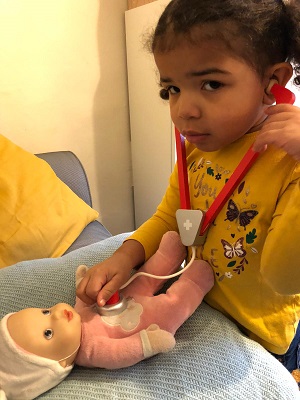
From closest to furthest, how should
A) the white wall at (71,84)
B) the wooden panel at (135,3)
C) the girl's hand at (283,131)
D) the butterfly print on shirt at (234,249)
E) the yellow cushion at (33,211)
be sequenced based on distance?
the girl's hand at (283,131) < the butterfly print on shirt at (234,249) < the yellow cushion at (33,211) < the white wall at (71,84) < the wooden panel at (135,3)

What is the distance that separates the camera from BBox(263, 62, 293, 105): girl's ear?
1.95 ft

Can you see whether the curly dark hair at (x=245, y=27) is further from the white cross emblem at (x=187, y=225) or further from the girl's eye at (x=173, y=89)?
the white cross emblem at (x=187, y=225)

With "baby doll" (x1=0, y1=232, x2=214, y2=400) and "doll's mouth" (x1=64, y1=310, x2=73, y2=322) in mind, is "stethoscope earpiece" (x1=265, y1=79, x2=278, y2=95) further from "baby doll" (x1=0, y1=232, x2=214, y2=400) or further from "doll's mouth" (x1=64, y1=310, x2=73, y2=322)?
"doll's mouth" (x1=64, y1=310, x2=73, y2=322)

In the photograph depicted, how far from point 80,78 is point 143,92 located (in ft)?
0.82

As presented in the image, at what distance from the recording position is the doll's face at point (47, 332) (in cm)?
53

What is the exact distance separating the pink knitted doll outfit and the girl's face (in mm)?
218

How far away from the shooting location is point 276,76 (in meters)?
0.60

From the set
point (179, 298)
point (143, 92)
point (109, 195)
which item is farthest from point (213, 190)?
point (109, 195)

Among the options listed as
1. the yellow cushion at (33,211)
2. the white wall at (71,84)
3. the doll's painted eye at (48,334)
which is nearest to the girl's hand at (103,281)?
the doll's painted eye at (48,334)

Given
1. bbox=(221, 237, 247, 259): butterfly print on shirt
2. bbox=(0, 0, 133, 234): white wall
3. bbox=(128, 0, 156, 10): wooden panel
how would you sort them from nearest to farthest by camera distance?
bbox=(221, 237, 247, 259): butterfly print on shirt
bbox=(0, 0, 133, 234): white wall
bbox=(128, 0, 156, 10): wooden panel

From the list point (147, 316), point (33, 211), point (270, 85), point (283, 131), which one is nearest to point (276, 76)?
point (270, 85)

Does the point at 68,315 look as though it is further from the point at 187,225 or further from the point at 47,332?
the point at 187,225

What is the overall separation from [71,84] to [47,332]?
1181 millimetres

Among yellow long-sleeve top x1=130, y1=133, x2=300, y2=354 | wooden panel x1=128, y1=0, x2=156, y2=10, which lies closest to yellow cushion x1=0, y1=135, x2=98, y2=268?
yellow long-sleeve top x1=130, y1=133, x2=300, y2=354
